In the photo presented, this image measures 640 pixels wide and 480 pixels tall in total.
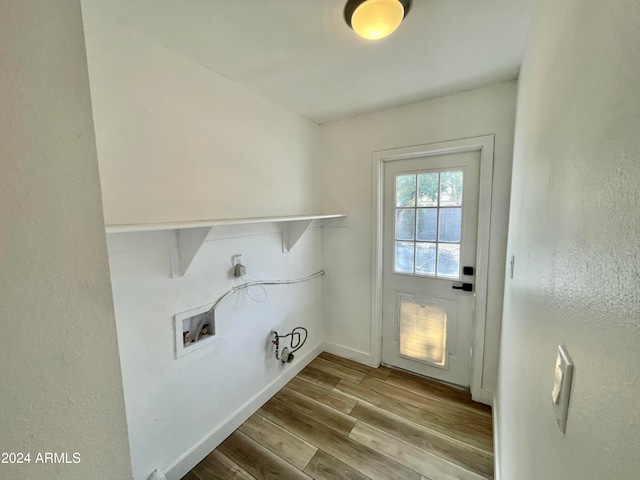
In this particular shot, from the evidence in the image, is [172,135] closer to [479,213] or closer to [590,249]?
[590,249]

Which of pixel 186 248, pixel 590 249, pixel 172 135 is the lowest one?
pixel 186 248

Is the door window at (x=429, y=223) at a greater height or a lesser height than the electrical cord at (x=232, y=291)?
greater

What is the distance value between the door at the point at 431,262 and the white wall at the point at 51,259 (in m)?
2.06

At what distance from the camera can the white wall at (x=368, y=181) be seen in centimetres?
177

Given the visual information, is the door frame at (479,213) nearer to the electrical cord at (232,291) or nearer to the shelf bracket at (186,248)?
the electrical cord at (232,291)

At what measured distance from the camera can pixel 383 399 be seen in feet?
6.62

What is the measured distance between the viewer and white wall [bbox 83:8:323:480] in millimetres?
1170

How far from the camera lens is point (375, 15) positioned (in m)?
1.03

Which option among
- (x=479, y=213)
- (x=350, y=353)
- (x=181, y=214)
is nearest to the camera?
(x=181, y=214)

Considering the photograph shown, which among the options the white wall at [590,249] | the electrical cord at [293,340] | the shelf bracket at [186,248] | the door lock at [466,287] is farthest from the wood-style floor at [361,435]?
the shelf bracket at [186,248]

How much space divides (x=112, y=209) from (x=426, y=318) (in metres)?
2.32

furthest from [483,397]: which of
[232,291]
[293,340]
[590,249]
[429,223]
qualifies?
[590,249]

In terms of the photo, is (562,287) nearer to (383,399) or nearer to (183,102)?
(183,102)

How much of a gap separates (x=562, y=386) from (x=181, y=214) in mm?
1588
